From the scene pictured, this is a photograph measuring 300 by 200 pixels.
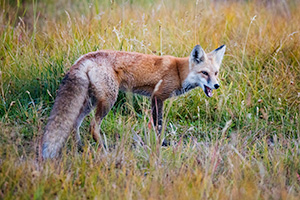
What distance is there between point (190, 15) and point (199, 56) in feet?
7.66

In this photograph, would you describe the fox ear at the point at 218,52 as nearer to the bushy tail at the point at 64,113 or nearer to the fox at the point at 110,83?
the fox at the point at 110,83

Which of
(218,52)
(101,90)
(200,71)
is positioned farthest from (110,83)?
(218,52)

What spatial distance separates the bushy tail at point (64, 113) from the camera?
3334 mm

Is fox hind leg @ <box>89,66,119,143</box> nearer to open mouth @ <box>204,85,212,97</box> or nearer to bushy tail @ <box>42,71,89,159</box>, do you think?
bushy tail @ <box>42,71,89,159</box>

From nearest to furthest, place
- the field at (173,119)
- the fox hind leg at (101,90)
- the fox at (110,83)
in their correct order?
the field at (173,119)
the fox at (110,83)
the fox hind leg at (101,90)

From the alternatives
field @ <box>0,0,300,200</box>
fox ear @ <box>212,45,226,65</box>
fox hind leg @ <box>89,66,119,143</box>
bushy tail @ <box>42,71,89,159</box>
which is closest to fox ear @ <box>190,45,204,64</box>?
fox ear @ <box>212,45,226,65</box>

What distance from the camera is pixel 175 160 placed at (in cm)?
340

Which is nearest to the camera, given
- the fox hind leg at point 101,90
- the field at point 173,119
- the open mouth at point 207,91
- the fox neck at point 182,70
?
the field at point 173,119

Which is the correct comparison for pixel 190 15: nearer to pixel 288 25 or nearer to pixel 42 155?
pixel 288 25

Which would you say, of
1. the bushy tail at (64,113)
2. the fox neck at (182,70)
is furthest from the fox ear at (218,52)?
the bushy tail at (64,113)

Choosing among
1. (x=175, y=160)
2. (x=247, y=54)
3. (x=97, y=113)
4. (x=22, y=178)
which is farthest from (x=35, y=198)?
(x=247, y=54)

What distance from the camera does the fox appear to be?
355 centimetres

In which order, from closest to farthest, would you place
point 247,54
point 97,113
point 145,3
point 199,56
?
point 97,113, point 199,56, point 247,54, point 145,3

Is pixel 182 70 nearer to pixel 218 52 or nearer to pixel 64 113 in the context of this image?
pixel 218 52
